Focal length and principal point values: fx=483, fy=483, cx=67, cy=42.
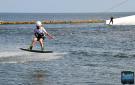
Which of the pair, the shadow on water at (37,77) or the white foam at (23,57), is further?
the white foam at (23,57)

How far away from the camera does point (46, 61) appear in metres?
25.1

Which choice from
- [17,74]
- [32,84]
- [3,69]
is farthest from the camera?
[3,69]

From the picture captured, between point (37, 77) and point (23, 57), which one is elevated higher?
point (23, 57)

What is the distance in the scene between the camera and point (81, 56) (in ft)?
96.2

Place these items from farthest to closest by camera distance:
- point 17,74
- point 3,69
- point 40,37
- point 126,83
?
1. point 40,37
2. point 3,69
3. point 17,74
4. point 126,83

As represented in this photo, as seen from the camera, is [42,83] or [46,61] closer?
[42,83]

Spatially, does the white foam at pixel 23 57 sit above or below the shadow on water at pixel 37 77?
above

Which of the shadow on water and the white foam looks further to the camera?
the white foam

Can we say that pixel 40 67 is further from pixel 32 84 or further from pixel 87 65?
pixel 32 84

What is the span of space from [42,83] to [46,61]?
6.95 meters

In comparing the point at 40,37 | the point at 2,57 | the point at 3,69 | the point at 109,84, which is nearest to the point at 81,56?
the point at 40,37

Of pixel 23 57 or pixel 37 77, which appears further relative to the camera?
pixel 23 57

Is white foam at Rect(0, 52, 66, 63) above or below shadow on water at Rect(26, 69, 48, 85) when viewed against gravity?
above

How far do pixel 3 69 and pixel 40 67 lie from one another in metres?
1.84
